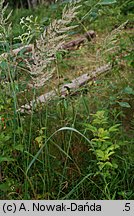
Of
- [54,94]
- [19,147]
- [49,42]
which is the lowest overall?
[54,94]

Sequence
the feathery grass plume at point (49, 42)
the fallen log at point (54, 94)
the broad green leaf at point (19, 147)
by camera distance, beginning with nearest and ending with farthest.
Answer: the feathery grass plume at point (49, 42)
the broad green leaf at point (19, 147)
the fallen log at point (54, 94)

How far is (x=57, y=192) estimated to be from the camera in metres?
2.17

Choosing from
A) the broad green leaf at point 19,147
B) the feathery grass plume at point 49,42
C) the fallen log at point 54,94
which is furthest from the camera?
the fallen log at point 54,94

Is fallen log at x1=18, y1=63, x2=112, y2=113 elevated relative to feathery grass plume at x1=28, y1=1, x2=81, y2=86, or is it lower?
lower

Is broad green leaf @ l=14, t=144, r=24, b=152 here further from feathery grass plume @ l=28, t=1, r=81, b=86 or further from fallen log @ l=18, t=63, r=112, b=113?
feathery grass plume @ l=28, t=1, r=81, b=86

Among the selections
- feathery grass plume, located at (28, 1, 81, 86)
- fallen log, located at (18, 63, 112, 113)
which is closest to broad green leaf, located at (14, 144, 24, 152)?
fallen log, located at (18, 63, 112, 113)

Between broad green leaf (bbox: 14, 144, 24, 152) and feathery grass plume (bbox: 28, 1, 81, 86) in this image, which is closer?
feathery grass plume (bbox: 28, 1, 81, 86)

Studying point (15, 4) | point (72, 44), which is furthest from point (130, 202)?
point (15, 4)

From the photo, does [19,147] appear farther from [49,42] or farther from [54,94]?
[54,94]

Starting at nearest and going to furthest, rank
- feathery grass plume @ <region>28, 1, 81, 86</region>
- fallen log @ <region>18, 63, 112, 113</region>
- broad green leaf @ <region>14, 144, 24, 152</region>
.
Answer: feathery grass plume @ <region>28, 1, 81, 86</region>
broad green leaf @ <region>14, 144, 24, 152</region>
fallen log @ <region>18, 63, 112, 113</region>

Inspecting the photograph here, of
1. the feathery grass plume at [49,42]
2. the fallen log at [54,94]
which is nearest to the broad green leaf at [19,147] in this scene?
the fallen log at [54,94]

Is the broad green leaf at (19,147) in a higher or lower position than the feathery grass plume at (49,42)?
lower

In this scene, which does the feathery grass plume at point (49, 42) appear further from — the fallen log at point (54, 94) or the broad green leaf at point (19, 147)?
the broad green leaf at point (19, 147)

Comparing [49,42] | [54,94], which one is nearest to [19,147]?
[49,42]
